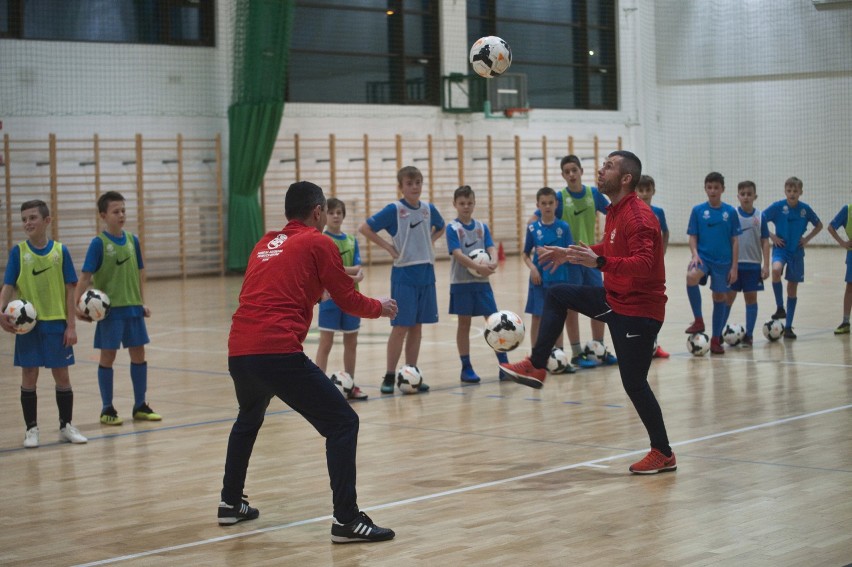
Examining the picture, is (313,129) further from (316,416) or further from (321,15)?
(316,416)

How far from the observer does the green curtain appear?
69.4 ft

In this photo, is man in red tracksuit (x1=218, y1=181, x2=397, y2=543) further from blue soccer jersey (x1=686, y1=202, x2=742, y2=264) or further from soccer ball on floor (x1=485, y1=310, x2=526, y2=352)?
blue soccer jersey (x1=686, y1=202, x2=742, y2=264)

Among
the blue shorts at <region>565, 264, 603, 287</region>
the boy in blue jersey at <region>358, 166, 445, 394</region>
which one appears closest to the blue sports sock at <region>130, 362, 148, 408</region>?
the boy in blue jersey at <region>358, 166, 445, 394</region>

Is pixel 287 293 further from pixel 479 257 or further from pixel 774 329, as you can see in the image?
pixel 774 329

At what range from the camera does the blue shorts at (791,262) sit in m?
11.6

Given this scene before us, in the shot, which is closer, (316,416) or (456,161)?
(316,416)

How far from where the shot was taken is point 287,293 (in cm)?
463

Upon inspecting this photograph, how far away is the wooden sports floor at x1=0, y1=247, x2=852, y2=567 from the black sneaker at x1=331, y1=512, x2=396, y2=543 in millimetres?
51

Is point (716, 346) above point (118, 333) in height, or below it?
below

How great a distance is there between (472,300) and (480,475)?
11.2ft

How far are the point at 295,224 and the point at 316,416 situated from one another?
855 mm

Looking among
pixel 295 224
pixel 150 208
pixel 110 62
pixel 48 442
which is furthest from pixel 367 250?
pixel 295 224

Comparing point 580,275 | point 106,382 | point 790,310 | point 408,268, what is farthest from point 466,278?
point 790,310

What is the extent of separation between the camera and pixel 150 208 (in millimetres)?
21344
